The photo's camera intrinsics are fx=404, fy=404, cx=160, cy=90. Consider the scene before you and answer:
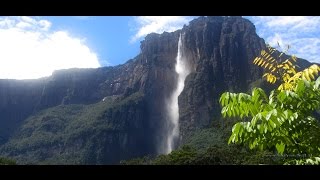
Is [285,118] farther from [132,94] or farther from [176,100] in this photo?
[132,94]

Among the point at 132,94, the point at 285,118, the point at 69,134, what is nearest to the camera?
the point at 285,118

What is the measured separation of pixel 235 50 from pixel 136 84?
2486 cm

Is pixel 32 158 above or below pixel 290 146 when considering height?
above

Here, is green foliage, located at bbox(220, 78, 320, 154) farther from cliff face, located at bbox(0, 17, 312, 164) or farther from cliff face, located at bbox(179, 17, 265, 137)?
cliff face, located at bbox(179, 17, 265, 137)

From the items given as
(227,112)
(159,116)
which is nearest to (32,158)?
(159,116)

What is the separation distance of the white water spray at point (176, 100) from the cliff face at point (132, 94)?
140cm

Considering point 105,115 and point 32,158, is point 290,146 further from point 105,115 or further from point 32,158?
point 105,115

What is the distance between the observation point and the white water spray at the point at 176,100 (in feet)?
280

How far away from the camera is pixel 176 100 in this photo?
93.2 m

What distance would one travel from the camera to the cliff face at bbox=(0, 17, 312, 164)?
238 feet

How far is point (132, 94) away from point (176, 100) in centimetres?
1034

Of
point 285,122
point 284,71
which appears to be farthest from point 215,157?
point 285,122
